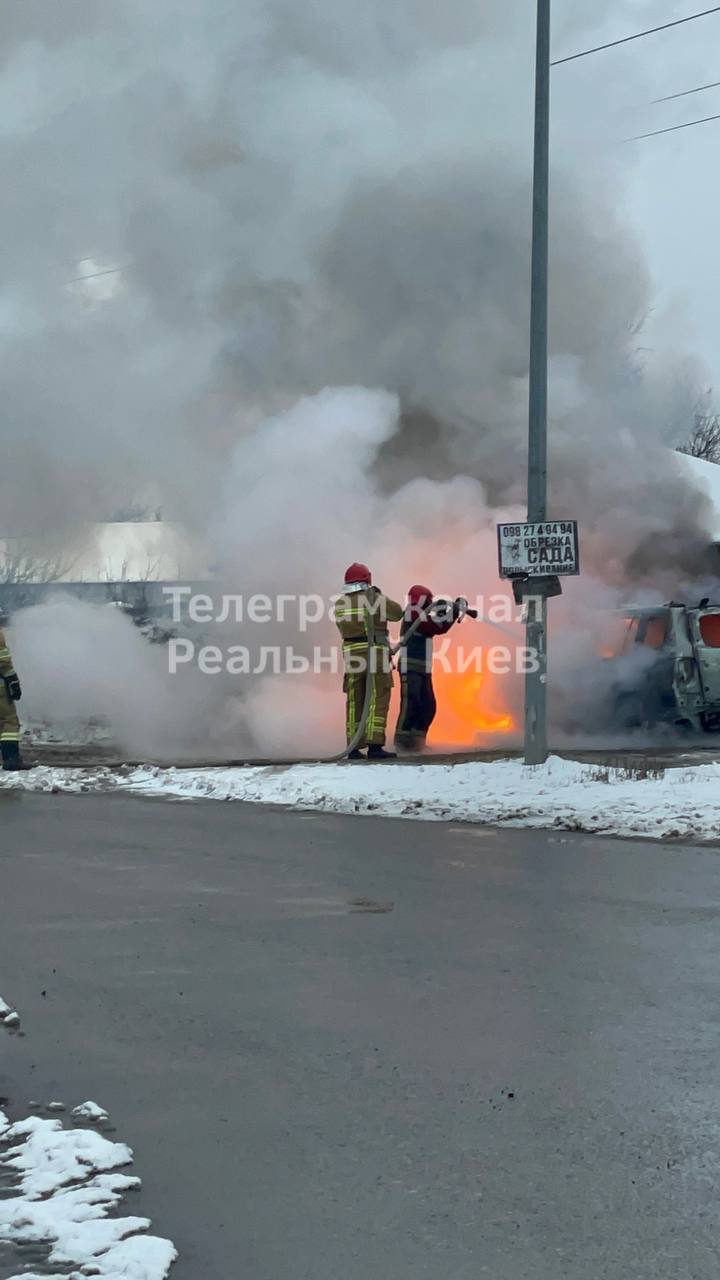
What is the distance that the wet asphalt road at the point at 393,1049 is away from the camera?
12.4ft

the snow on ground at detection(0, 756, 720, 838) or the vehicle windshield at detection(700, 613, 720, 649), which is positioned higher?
the vehicle windshield at detection(700, 613, 720, 649)

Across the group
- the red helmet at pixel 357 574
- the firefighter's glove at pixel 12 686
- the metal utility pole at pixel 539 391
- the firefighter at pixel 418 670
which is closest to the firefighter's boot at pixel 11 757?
the firefighter's glove at pixel 12 686

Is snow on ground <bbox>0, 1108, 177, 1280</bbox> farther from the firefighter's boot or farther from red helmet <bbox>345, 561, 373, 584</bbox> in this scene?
the firefighter's boot

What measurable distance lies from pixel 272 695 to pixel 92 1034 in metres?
11.6

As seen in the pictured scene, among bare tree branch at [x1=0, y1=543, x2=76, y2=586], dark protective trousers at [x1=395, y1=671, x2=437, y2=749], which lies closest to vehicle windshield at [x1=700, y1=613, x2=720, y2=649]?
dark protective trousers at [x1=395, y1=671, x2=437, y2=749]

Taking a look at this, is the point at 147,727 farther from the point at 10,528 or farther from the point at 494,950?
the point at 494,950

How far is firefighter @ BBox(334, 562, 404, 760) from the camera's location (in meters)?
14.4

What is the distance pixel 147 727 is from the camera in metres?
18.0

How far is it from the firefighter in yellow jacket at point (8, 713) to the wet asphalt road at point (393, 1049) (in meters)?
5.44

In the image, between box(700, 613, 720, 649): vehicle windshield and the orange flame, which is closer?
box(700, 613, 720, 649): vehicle windshield

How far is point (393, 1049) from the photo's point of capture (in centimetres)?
530

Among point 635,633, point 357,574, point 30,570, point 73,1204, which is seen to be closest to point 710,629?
point 635,633

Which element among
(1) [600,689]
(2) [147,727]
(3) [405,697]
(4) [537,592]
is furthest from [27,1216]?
(2) [147,727]

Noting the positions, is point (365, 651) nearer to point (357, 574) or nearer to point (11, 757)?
point (357, 574)
